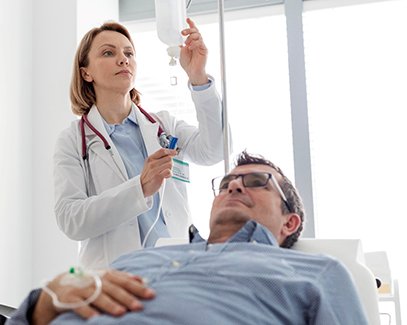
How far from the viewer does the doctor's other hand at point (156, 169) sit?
211cm

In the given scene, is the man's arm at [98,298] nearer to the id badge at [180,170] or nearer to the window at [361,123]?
the id badge at [180,170]

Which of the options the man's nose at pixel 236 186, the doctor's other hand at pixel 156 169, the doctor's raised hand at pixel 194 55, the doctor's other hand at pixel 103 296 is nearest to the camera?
the doctor's other hand at pixel 103 296

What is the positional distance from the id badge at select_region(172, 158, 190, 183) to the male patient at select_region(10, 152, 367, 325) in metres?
0.71

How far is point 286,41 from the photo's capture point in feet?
11.5

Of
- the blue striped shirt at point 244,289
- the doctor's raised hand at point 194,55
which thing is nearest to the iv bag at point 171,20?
the doctor's raised hand at point 194,55

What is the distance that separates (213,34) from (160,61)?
1.07ft

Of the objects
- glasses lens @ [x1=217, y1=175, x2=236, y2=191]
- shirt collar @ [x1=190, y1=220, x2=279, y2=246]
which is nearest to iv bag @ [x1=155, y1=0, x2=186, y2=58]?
glasses lens @ [x1=217, y1=175, x2=236, y2=191]

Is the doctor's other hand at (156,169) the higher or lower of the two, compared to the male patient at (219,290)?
higher


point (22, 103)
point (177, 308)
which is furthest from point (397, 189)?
point (177, 308)

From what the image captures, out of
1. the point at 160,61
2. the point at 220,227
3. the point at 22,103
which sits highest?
the point at 160,61

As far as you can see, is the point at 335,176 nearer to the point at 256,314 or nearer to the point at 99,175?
the point at 99,175

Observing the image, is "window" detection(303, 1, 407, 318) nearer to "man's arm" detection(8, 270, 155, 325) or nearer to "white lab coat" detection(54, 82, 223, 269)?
"white lab coat" detection(54, 82, 223, 269)

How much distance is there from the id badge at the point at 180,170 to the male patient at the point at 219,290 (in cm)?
71

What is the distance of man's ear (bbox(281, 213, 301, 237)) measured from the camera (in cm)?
183
